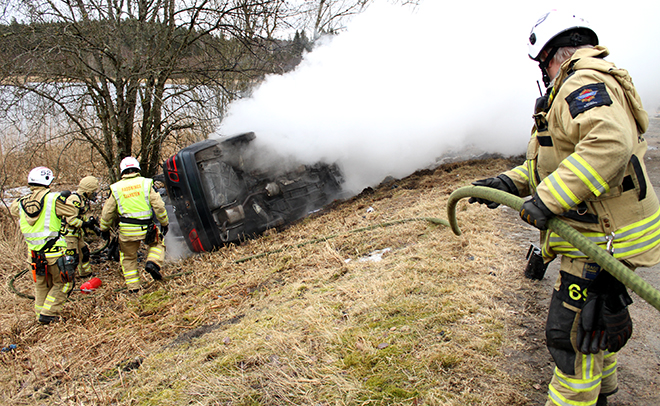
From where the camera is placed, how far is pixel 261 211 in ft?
20.9

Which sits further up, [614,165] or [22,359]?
[614,165]

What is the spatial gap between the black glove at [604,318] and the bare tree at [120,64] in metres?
7.04

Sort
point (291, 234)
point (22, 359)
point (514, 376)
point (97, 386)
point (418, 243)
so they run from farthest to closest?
point (291, 234)
point (418, 243)
point (22, 359)
point (97, 386)
point (514, 376)

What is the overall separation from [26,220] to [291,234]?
3.34 metres

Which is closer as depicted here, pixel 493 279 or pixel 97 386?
pixel 97 386

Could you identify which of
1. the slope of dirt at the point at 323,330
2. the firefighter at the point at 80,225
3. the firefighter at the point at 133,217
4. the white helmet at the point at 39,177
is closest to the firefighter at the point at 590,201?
the slope of dirt at the point at 323,330

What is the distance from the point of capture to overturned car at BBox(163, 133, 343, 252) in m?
5.51

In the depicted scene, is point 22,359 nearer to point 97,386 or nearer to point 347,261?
point 97,386

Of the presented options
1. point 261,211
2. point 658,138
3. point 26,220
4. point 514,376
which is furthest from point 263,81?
point 658,138

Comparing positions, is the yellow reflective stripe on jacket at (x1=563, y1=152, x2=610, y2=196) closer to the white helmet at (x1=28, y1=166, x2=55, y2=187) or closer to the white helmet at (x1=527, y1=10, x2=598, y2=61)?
the white helmet at (x1=527, y1=10, x2=598, y2=61)

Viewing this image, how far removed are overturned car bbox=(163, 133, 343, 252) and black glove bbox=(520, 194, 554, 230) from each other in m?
4.61

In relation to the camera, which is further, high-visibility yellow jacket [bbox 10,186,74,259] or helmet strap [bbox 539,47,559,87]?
high-visibility yellow jacket [bbox 10,186,74,259]

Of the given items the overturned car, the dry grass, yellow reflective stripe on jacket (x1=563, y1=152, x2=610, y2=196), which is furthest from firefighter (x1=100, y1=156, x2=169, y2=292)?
yellow reflective stripe on jacket (x1=563, y1=152, x2=610, y2=196)

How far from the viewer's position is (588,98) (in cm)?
158
